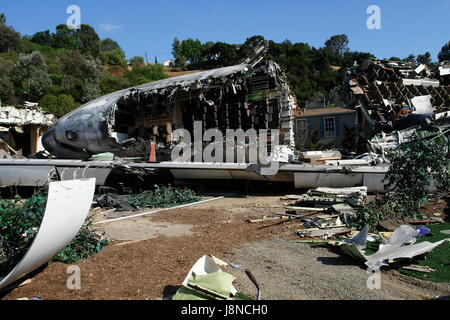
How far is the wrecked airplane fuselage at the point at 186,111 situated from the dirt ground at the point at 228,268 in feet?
20.9

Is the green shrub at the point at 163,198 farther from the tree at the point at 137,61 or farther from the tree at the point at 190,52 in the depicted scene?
the tree at the point at 137,61

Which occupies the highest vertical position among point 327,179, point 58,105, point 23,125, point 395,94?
point 58,105

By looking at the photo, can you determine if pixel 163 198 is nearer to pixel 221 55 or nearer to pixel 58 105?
pixel 58 105

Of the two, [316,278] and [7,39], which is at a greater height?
[7,39]

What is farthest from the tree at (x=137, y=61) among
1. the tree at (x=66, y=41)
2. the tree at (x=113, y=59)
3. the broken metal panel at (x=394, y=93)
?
the broken metal panel at (x=394, y=93)

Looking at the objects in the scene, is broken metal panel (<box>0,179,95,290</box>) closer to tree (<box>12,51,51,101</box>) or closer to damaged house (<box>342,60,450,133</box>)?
damaged house (<box>342,60,450,133</box>)

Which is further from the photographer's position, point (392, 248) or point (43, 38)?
point (43, 38)

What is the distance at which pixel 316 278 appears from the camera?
160 inches

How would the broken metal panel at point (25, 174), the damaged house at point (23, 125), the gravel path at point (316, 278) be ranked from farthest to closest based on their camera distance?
the damaged house at point (23, 125) → the broken metal panel at point (25, 174) → the gravel path at point (316, 278)

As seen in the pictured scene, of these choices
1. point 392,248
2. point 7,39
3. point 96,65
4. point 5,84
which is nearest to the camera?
point 392,248

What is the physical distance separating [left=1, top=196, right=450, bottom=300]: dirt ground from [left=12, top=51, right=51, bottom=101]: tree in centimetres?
3824

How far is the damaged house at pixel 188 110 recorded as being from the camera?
489 inches

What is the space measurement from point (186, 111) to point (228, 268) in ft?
32.9

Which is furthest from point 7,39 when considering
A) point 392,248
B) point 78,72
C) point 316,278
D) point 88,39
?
point 392,248
